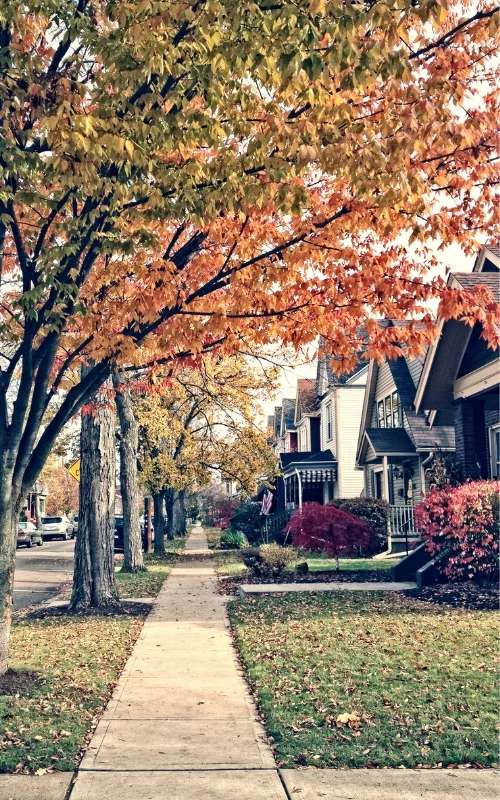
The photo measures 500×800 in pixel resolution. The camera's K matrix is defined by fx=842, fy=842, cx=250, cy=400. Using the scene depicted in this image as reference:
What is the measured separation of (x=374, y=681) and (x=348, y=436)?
29.0m

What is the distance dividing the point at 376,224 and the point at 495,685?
4264 millimetres

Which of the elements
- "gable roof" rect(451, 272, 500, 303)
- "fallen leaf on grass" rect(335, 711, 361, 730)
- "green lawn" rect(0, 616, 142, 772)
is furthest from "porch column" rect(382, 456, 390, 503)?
"fallen leaf on grass" rect(335, 711, 361, 730)

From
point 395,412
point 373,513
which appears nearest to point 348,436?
point 395,412

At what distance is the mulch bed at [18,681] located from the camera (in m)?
7.54

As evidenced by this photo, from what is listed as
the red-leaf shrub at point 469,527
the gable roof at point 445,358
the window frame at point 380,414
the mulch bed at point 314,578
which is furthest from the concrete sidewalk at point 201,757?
the window frame at point 380,414

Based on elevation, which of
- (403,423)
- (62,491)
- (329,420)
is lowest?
(62,491)

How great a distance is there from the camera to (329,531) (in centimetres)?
1770

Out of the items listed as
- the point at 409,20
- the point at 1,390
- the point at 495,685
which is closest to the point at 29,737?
the point at 1,390

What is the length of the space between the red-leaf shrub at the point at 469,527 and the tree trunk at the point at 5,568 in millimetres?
7620

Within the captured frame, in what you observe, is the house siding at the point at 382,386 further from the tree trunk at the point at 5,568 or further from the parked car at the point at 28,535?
the tree trunk at the point at 5,568

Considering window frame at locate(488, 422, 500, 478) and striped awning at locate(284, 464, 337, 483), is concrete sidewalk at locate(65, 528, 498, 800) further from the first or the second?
striped awning at locate(284, 464, 337, 483)

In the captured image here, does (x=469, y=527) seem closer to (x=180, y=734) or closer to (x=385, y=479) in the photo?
(x=180, y=734)

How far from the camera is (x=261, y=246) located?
27.2 ft

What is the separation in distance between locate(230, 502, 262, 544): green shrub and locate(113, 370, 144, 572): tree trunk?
1352 cm
